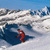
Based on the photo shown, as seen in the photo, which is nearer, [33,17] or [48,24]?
[48,24]

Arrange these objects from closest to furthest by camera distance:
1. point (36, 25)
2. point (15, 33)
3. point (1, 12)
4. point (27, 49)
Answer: point (27, 49) < point (15, 33) < point (36, 25) < point (1, 12)

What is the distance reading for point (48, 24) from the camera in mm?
27359

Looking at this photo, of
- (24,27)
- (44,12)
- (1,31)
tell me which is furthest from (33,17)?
(44,12)

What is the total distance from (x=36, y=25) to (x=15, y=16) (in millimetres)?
10540

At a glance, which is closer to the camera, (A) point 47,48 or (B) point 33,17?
(A) point 47,48

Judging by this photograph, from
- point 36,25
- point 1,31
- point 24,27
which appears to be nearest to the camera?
point 1,31

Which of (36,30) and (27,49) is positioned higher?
(27,49)

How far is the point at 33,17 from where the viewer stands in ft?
109

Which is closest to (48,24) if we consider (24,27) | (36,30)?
(36,30)

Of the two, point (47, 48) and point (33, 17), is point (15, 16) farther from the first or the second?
point (47, 48)

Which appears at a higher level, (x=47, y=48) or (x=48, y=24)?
(x=47, y=48)

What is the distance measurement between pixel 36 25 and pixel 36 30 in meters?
1.71

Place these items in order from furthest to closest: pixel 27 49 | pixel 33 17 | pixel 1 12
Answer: pixel 1 12, pixel 33 17, pixel 27 49

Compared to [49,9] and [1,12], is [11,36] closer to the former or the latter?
[1,12]
